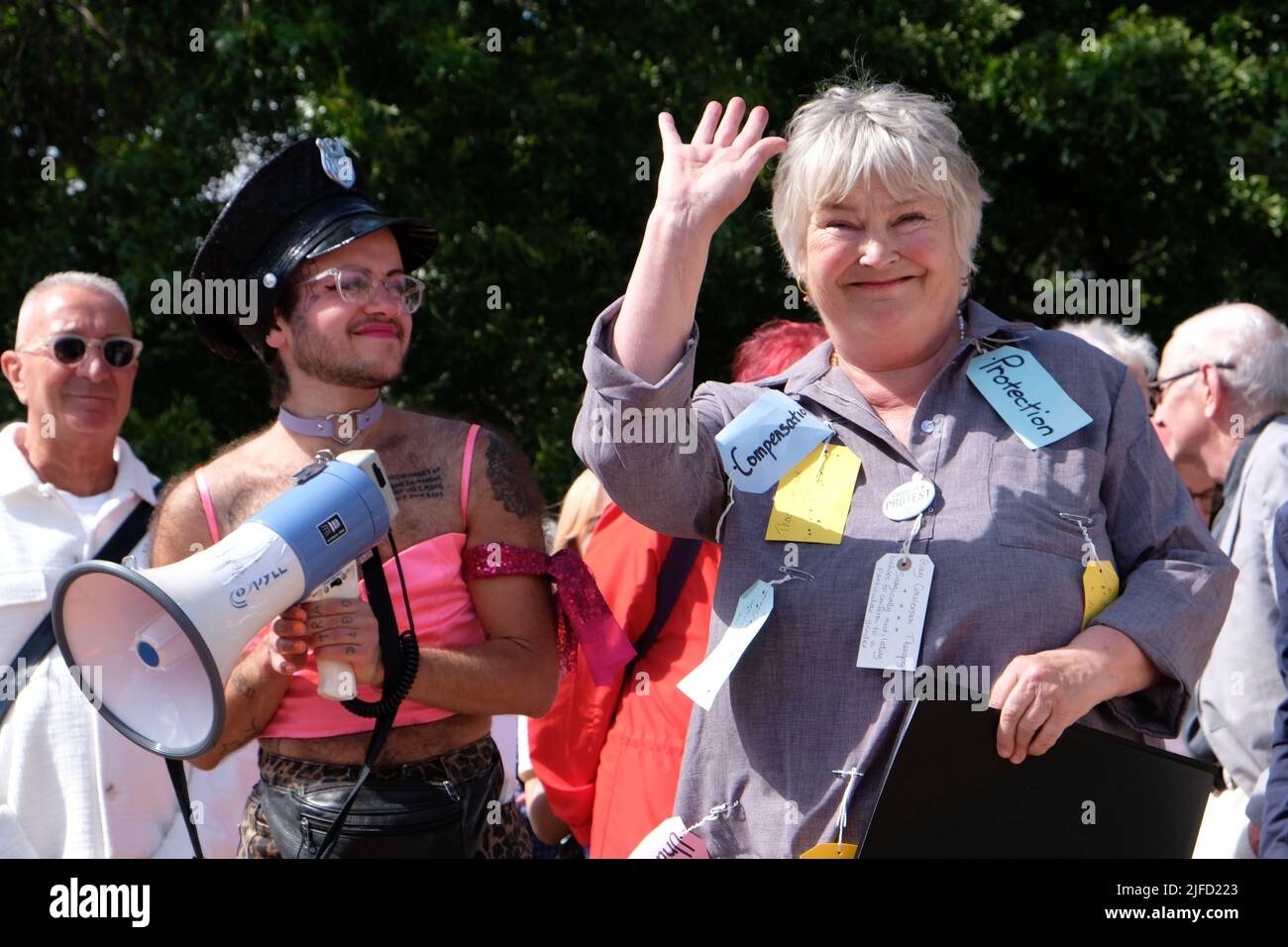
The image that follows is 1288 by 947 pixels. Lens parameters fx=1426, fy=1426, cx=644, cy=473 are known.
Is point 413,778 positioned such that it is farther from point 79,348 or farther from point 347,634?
point 79,348

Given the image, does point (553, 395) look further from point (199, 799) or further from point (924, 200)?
point (924, 200)

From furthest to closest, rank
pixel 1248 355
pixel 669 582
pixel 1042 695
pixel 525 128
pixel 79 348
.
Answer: pixel 525 128 < pixel 1248 355 < pixel 79 348 < pixel 669 582 < pixel 1042 695

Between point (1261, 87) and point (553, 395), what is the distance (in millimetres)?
4366

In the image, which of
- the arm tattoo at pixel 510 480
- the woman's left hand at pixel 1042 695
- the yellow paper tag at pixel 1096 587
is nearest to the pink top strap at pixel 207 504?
the arm tattoo at pixel 510 480

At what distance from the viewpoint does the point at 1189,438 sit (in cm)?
488

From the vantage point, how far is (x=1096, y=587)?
2391mm

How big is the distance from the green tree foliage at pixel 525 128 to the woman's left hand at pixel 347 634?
4.87 metres

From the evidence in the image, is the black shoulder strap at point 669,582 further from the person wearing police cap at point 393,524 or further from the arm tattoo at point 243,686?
the arm tattoo at point 243,686

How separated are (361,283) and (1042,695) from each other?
159 cm

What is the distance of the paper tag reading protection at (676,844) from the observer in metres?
2.46

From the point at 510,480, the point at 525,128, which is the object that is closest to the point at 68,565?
the point at 510,480

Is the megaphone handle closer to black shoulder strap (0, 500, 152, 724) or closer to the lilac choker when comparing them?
the lilac choker

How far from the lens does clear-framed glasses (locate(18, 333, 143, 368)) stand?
13.7ft
